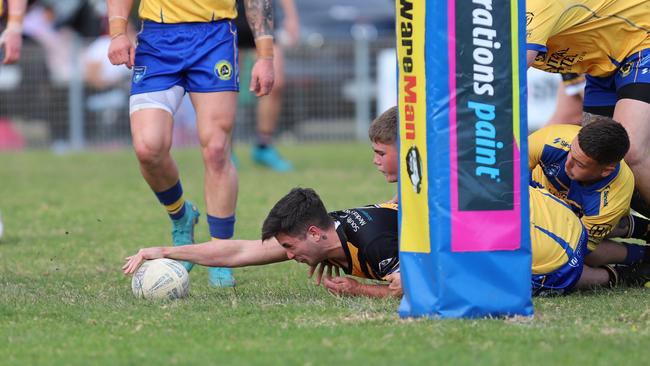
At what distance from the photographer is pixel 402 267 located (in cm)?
490

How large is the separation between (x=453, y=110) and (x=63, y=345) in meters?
1.82

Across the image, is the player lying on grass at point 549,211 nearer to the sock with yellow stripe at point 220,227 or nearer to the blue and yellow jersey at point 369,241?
the blue and yellow jersey at point 369,241

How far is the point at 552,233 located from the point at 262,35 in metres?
2.16

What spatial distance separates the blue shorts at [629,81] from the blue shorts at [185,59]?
2.22 metres

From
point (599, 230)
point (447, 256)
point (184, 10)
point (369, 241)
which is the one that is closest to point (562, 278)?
point (599, 230)

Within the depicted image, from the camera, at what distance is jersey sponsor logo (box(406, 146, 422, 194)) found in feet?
15.7

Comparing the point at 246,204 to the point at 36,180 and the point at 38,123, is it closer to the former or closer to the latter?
the point at 36,180

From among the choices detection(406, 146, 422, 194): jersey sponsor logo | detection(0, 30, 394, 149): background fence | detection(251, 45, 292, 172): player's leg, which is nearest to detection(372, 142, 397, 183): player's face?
detection(406, 146, 422, 194): jersey sponsor logo

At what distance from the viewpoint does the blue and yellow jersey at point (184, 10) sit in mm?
6512

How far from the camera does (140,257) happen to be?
5629mm

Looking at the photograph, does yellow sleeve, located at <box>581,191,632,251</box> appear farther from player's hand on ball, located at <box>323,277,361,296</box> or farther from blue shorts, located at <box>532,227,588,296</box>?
player's hand on ball, located at <box>323,277,361,296</box>

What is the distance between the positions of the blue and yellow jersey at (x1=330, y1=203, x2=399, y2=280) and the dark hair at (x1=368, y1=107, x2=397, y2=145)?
1.24 ft

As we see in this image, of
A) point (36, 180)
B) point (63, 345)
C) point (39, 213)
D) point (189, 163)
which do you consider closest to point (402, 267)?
point (63, 345)

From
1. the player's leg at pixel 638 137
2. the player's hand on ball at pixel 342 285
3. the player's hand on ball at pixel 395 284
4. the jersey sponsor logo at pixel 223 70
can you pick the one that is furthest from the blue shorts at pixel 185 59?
the player's leg at pixel 638 137
